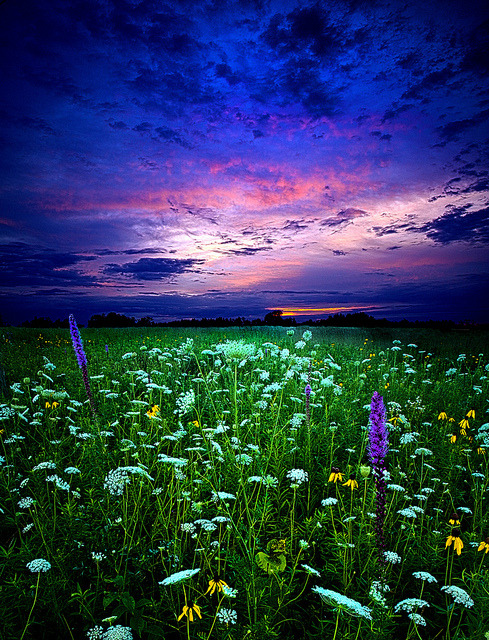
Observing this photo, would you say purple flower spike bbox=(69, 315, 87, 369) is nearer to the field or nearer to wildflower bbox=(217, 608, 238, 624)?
the field

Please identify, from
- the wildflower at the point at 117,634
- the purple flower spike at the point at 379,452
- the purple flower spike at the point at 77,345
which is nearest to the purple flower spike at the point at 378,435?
the purple flower spike at the point at 379,452

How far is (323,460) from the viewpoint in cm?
446

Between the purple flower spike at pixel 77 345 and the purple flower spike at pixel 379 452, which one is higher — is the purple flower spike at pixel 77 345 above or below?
above

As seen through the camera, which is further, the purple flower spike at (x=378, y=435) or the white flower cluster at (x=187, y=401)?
the white flower cluster at (x=187, y=401)

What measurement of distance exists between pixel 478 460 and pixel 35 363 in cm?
969

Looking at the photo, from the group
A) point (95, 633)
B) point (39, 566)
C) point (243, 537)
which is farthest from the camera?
point (243, 537)

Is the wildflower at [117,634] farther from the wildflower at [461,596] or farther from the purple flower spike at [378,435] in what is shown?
the wildflower at [461,596]

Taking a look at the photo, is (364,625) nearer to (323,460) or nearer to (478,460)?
(323,460)

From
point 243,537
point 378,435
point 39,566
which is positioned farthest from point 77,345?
point 378,435

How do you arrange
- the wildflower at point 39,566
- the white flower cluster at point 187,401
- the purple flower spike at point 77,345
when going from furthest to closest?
the purple flower spike at point 77,345, the white flower cluster at point 187,401, the wildflower at point 39,566

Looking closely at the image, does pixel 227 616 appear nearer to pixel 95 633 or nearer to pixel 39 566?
pixel 95 633

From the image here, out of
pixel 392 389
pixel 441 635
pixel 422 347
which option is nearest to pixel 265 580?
pixel 441 635

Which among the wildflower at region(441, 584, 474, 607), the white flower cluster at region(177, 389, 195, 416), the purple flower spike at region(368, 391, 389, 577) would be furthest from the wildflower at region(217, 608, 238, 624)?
the white flower cluster at region(177, 389, 195, 416)

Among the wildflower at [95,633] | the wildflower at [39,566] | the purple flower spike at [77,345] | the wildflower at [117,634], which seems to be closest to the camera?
the wildflower at [117,634]
